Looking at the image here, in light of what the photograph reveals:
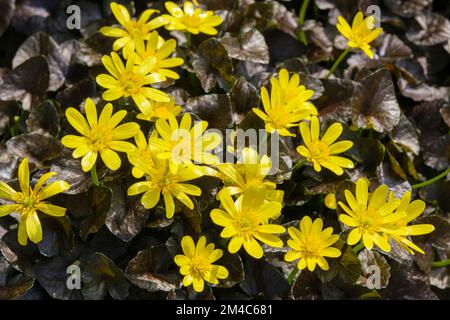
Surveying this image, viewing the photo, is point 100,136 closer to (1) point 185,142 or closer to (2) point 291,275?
(1) point 185,142

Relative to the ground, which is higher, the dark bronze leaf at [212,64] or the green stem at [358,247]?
the dark bronze leaf at [212,64]

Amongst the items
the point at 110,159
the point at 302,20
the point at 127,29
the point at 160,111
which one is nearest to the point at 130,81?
the point at 160,111

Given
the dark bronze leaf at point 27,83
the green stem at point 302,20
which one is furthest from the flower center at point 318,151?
the dark bronze leaf at point 27,83

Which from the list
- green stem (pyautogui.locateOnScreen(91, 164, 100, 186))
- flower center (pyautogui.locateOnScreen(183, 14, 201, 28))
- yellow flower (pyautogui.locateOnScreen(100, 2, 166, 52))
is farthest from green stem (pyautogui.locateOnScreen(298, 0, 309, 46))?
green stem (pyautogui.locateOnScreen(91, 164, 100, 186))

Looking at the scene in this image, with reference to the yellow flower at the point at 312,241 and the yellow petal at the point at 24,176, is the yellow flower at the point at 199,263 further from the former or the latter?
the yellow petal at the point at 24,176

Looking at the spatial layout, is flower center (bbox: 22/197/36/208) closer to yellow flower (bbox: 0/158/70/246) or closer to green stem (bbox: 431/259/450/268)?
yellow flower (bbox: 0/158/70/246)
